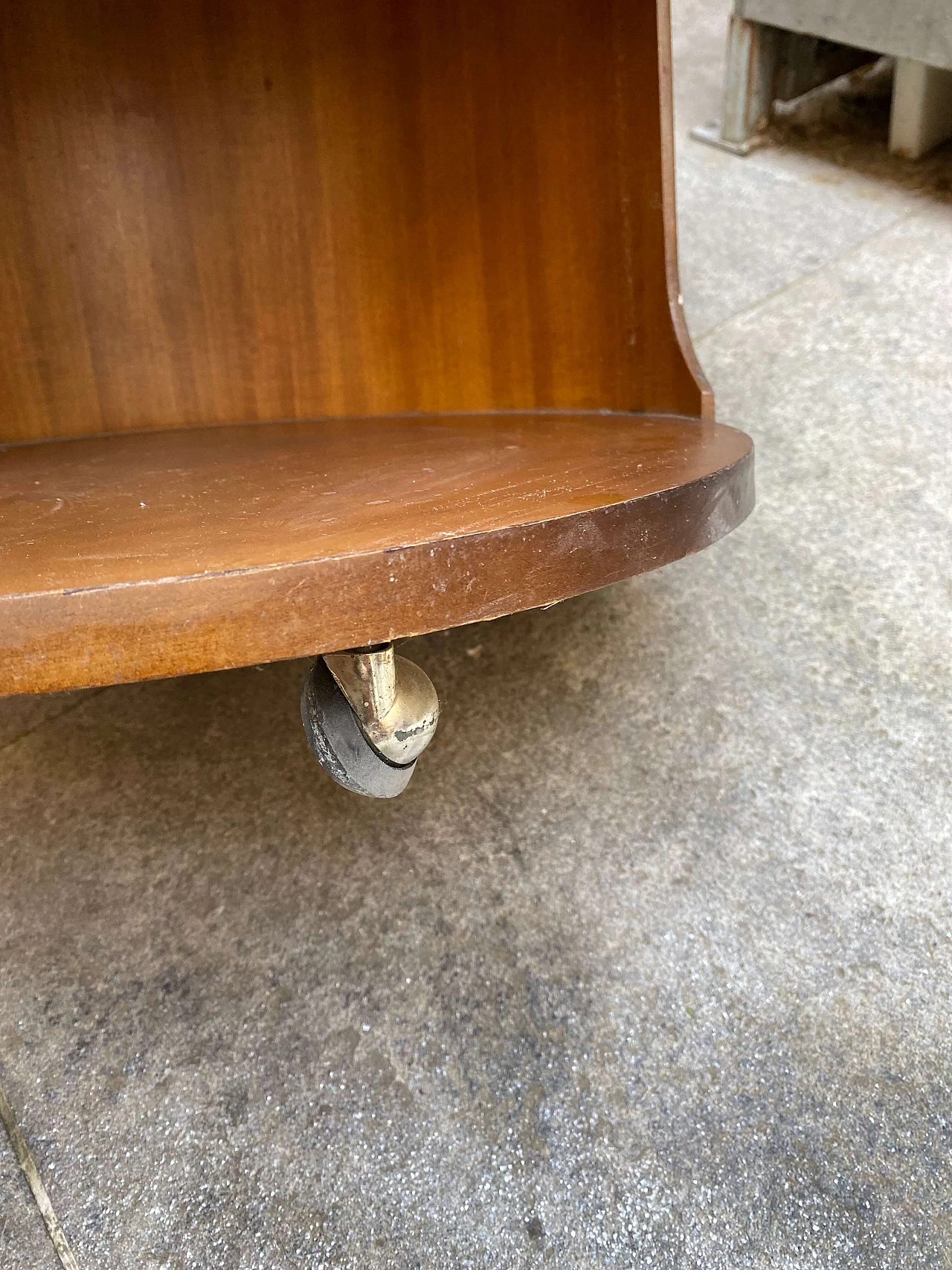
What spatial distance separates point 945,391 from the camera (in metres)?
1.87

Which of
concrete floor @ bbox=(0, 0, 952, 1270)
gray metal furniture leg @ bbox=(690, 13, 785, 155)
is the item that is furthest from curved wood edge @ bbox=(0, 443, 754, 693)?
gray metal furniture leg @ bbox=(690, 13, 785, 155)

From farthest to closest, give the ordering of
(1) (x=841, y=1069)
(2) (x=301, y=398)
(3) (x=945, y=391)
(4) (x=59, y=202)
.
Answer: (3) (x=945, y=391), (2) (x=301, y=398), (4) (x=59, y=202), (1) (x=841, y=1069)

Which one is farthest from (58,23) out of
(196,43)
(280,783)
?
(280,783)

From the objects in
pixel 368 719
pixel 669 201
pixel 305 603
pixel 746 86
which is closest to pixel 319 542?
pixel 305 603

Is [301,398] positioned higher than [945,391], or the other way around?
[301,398]

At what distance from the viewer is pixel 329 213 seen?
137 cm

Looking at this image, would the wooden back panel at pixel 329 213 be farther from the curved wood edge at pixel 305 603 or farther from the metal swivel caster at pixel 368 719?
the curved wood edge at pixel 305 603

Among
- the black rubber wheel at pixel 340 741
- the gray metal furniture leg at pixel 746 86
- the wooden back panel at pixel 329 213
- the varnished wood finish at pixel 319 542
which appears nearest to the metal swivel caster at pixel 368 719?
the black rubber wheel at pixel 340 741

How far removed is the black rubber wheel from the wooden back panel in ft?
1.65

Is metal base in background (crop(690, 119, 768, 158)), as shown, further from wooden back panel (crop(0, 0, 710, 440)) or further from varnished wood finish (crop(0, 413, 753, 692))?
varnished wood finish (crop(0, 413, 753, 692))

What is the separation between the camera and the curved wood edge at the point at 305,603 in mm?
667

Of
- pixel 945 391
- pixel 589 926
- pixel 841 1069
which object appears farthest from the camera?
pixel 945 391

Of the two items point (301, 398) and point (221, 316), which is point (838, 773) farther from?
point (221, 316)

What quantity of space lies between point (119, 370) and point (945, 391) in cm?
125
